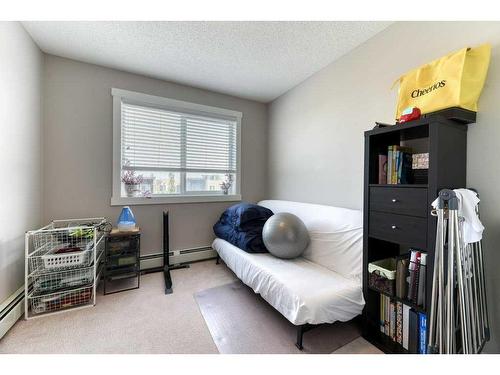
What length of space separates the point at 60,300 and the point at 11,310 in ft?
0.96

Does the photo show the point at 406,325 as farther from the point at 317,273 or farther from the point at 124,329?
the point at 124,329

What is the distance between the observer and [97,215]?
2.44 meters

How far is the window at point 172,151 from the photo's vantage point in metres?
2.57

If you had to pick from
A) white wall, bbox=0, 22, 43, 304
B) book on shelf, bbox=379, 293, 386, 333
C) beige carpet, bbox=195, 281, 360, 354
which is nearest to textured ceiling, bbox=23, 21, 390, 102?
white wall, bbox=0, 22, 43, 304

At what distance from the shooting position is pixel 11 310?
63.7 inches

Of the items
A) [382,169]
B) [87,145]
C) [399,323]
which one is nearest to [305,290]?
[399,323]

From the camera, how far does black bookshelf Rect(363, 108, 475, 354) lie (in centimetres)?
114

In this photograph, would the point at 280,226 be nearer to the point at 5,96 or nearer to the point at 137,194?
the point at 137,194

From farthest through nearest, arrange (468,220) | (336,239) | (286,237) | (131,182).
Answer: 1. (131,182)
2. (286,237)
3. (336,239)
4. (468,220)

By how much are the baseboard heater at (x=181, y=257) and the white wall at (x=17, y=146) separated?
43.3 inches

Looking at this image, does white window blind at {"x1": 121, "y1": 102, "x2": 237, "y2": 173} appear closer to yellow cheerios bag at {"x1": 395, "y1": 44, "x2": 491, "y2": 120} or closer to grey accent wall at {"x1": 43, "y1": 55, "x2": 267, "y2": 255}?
grey accent wall at {"x1": 43, "y1": 55, "x2": 267, "y2": 255}

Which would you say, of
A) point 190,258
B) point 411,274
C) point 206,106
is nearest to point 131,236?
point 190,258

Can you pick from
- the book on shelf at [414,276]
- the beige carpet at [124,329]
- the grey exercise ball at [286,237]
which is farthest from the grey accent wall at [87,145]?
the book on shelf at [414,276]

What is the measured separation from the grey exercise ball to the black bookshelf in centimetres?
59
